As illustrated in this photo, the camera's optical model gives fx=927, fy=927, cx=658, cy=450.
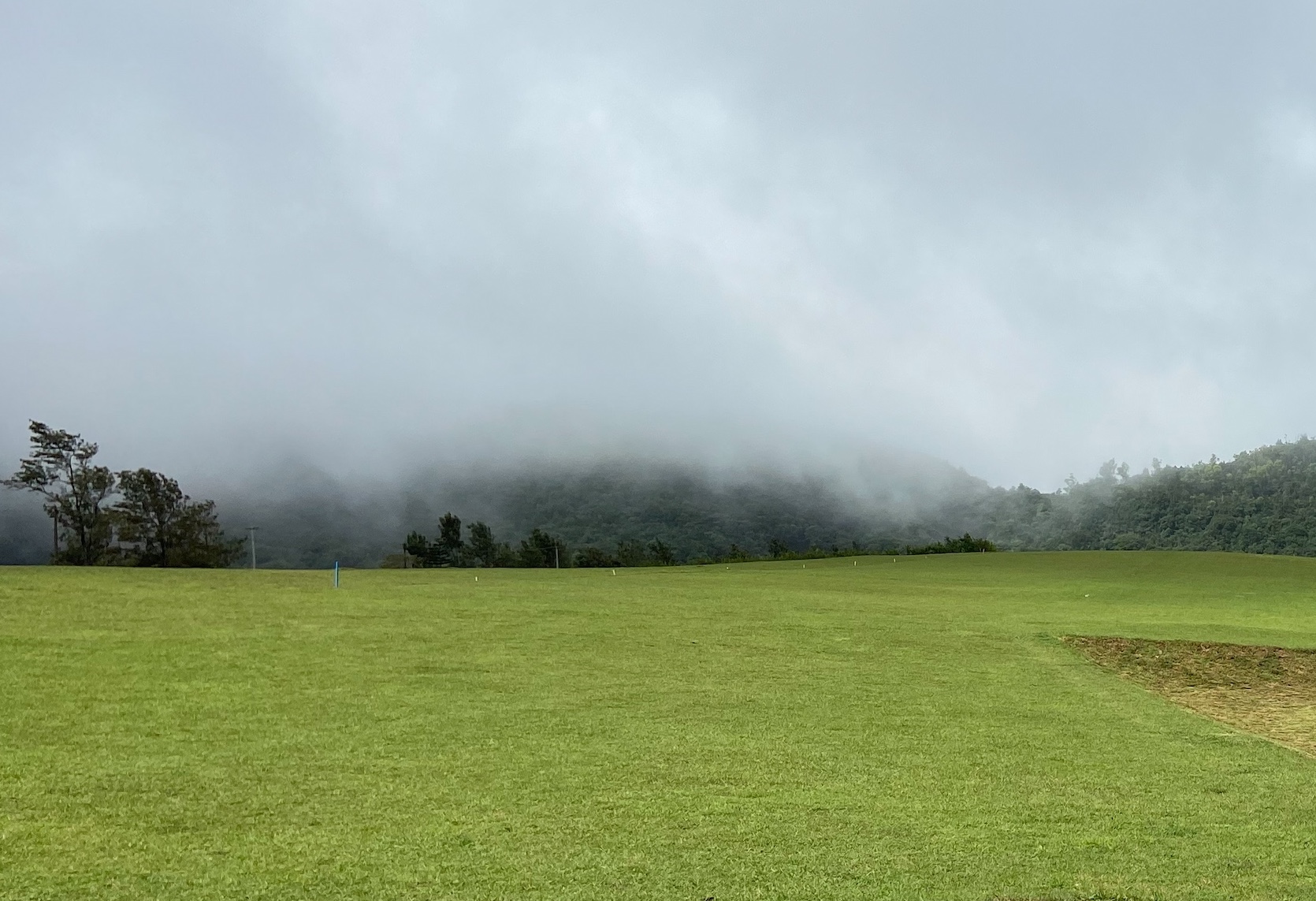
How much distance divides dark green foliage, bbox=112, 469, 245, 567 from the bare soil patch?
66708 mm

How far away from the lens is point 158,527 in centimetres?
7119

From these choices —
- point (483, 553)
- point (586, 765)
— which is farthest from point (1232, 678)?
point (483, 553)

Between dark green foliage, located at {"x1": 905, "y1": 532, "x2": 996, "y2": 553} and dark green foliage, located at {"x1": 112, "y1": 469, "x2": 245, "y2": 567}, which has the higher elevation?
dark green foliage, located at {"x1": 112, "y1": 469, "x2": 245, "y2": 567}

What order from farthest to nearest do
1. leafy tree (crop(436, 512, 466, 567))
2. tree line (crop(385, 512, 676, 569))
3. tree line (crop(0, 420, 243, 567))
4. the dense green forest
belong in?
1. the dense green forest
2. leafy tree (crop(436, 512, 466, 567))
3. tree line (crop(385, 512, 676, 569))
4. tree line (crop(0, 420, 243, 567))

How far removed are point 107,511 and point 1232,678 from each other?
246 feet

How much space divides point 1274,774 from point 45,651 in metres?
13.9

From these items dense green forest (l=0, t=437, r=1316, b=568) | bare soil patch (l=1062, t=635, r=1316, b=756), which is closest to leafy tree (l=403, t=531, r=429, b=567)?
dense green forest (l=0, t=437, r=1316, b=568)

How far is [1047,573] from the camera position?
40.4 meters

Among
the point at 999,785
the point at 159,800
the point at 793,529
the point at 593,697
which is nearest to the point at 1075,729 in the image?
the point at 999,785

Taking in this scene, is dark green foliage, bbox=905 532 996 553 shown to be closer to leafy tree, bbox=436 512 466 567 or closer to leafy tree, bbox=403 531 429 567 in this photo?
leafy tree, bbox=436 512 466 567

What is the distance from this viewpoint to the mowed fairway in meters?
5.58

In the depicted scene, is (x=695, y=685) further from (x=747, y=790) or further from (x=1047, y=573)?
(x=1047, y=573)

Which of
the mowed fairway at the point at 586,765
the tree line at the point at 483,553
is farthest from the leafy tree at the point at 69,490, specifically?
the mowed fairway at the point at 586,765

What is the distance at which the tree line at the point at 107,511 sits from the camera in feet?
228
